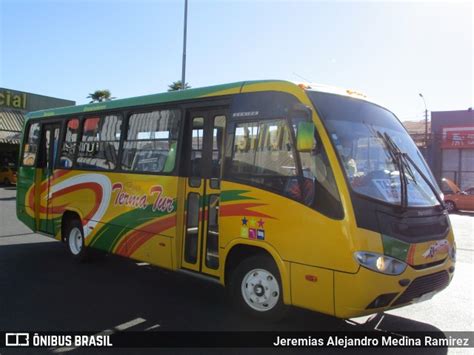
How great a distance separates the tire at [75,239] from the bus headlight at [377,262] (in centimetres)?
586

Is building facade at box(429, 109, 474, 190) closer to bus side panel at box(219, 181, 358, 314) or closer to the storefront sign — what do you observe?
the storefront sign

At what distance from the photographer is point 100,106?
27.6 feet

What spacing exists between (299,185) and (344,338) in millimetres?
1767

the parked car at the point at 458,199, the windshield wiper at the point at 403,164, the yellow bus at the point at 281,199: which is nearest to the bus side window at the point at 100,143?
the yellow bus at the point at 281,199

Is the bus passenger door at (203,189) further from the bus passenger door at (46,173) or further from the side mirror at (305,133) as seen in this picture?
the bus passenger door at (46,173)

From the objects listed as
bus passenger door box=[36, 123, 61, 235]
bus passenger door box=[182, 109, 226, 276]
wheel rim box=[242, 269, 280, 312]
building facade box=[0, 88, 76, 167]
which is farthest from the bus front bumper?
building facade box=[0, 88, 76, 167]

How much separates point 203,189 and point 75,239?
3987 millimetres

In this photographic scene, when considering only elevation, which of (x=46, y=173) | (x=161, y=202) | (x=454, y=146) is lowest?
(x=161, y=202)

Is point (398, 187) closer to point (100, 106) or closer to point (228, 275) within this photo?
point (228, 275)

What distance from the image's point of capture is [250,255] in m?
5.57

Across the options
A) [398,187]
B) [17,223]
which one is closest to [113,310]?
[398,187]

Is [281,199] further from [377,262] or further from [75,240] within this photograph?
[75,240]

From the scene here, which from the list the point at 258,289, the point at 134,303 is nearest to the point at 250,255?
the point at 258,289

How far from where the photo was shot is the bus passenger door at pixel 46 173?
9555mm
